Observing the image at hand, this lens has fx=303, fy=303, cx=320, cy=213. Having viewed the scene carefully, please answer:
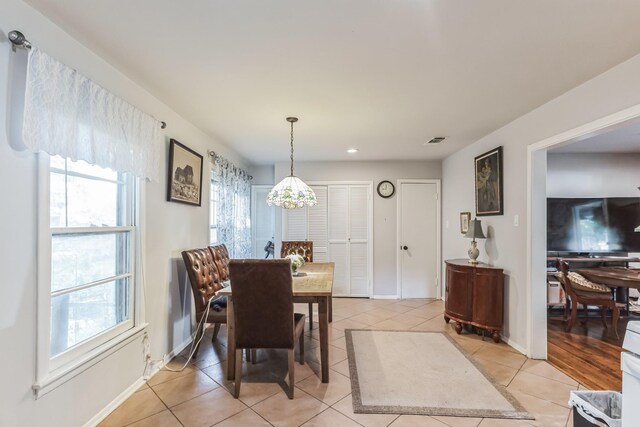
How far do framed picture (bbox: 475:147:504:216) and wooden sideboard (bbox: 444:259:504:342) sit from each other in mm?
686

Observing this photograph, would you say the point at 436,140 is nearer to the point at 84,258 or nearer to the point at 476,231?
the point at 476,231

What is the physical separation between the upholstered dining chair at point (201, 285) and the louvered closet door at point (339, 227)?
8.35ft

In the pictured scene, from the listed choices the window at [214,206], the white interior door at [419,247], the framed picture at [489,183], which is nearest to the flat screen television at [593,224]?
the framed picture at [489,183]

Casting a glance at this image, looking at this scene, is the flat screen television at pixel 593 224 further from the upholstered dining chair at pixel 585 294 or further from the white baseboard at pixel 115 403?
the white baseboard at pixel 115 403

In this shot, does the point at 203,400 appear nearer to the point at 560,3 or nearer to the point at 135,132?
the point at 135,132

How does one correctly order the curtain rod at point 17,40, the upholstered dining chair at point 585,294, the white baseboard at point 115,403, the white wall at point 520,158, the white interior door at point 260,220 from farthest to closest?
the white interior door at point 260,220 < the upholstered dining chair at point 585,294 < the white wall at point 520,158 < the white baseboard at point 115,403 < the curtain rod at point 17,40

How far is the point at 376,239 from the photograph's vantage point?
518 centimetres

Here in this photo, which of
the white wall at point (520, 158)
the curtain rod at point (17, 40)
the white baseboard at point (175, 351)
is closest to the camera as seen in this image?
the curtain rod at point (17, 40)

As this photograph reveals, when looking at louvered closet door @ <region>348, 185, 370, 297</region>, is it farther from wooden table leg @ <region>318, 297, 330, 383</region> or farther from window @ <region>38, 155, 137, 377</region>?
window @ <region>38, 155, 137, 377</region>

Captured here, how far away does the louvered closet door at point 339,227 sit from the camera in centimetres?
523

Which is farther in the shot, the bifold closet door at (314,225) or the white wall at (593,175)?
the bifold closet door at (314,225)

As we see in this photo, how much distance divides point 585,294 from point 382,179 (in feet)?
9.98

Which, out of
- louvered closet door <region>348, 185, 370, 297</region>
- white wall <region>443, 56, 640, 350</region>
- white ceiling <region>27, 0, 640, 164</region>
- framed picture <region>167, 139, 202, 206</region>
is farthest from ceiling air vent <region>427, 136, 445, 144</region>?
framed picture <region>167, 139, 202, 206</region>

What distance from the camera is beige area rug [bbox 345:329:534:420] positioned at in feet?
6.80
